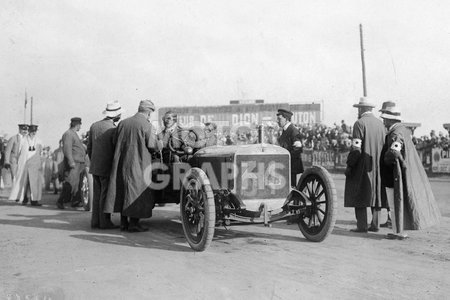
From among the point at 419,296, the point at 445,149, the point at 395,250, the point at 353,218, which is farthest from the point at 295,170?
the point at 445,149

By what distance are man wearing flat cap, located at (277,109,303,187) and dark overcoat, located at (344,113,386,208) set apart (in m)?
1.11

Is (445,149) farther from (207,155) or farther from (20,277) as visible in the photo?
(20,277)

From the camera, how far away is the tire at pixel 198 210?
507 cm

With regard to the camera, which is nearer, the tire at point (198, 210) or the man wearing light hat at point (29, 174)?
the tire at point (198, 210)

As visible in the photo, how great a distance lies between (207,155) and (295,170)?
202cm

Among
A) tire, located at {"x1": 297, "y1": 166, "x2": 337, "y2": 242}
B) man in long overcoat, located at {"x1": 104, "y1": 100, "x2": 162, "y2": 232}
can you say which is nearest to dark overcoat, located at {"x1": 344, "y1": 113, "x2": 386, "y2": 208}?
tire, located at {"x1": 297, "y1": 166, "x2": 337, "y2": 242}

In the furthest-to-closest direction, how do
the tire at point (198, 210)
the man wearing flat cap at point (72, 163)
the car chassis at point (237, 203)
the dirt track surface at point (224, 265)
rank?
the man wearing flat cap at point (72, 163), the car chassis at point (237, 203), the tire at point (198, 210), the dirt track surface at point (224, 265)

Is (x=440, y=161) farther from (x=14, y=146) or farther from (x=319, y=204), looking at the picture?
(x=14, y=146)

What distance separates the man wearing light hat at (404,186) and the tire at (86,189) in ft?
Answer: 18.9

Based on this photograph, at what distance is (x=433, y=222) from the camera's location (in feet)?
19.9

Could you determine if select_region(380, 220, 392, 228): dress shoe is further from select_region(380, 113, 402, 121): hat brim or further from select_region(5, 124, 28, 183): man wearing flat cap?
select_region(5, 124, 28, 183): man wearing flat cap

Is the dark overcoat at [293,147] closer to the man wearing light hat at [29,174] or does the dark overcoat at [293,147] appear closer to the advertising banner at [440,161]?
the man wearing light hat at [29,174]

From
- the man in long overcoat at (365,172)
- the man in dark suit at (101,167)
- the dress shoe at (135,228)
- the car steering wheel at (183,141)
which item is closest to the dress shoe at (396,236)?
the man in long overcoat at (365,172)

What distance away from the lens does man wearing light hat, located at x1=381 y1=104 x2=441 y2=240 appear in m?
5.92
